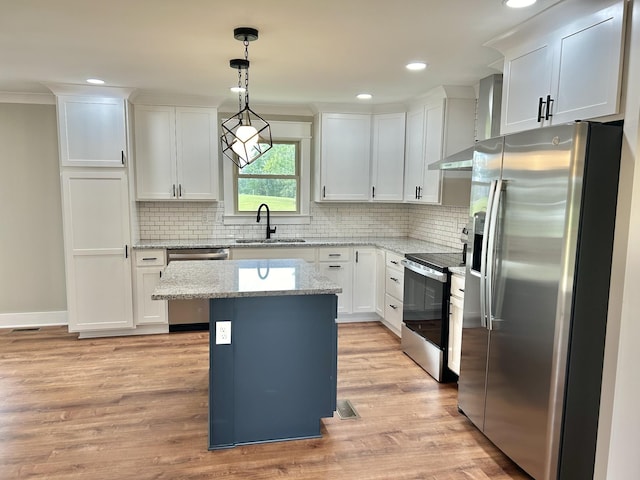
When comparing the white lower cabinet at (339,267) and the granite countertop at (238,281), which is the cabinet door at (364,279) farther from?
the granite countertop at (238,281)

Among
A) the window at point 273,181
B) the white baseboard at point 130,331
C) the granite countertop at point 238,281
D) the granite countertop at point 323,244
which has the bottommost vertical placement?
the white baseboard at point 130,331

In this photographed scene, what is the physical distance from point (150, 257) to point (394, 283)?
2507 mm

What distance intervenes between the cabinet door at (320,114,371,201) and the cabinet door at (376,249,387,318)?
75 centimetres

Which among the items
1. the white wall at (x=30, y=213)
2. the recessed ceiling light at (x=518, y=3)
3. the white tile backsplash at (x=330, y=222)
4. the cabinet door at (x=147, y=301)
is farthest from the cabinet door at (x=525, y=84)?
the white wall at (x=30, y=213)

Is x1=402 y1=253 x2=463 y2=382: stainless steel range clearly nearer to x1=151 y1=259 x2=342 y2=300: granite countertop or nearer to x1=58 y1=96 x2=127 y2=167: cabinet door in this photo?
x1=151 y1=259 x2=342 y2=300: granite countertop

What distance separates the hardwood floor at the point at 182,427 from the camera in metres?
2.39

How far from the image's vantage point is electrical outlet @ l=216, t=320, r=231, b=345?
2.53 metres

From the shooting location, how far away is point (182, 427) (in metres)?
2.80

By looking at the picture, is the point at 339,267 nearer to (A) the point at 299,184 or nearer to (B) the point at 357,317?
(B) the point at 357,317

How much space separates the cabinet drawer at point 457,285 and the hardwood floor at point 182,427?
753 mm

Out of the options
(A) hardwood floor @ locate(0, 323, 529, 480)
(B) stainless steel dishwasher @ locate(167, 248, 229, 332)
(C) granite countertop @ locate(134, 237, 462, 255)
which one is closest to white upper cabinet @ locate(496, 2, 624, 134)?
(C) granite countertop @ locate(134, 237, 462, 255)

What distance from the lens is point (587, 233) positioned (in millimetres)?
2002

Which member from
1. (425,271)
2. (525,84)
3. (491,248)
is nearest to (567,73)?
(525,84)

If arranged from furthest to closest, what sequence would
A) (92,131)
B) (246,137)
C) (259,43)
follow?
(92,131)
(259,43)
(246,137)
